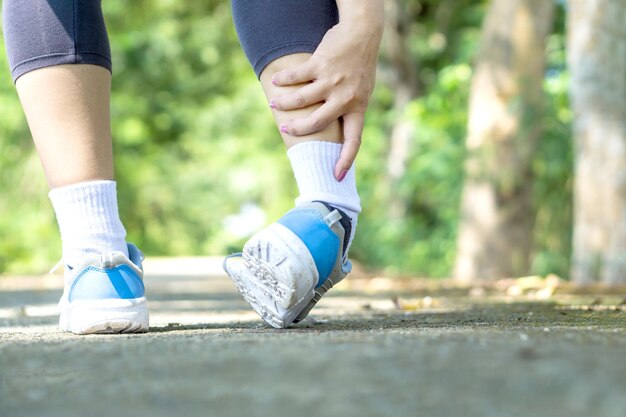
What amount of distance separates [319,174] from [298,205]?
69 millimetres

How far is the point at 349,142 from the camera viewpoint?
1805 millimetres

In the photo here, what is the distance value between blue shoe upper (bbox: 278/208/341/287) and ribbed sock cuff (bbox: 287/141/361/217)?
0.23 feet

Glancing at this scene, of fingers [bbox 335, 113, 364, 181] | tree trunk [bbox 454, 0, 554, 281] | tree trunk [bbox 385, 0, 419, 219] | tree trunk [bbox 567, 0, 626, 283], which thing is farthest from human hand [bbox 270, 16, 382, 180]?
tree trunk [bbox 385, 0, 419, 219]

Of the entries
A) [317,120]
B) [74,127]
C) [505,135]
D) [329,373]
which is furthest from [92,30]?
[505,135]

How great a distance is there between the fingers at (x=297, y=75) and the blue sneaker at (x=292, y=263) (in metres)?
0.23

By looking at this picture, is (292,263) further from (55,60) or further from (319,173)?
(55,60)

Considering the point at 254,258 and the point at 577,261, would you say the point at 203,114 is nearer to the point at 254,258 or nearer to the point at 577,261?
the point at 577,261

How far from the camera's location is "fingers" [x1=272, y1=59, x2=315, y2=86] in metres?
1.78

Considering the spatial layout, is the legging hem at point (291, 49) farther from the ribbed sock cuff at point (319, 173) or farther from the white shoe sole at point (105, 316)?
the white shoe sole at point (105, 316)

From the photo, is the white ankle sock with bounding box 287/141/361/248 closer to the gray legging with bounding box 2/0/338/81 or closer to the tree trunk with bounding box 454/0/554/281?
the gray legging with bounding box 2/0/338/81

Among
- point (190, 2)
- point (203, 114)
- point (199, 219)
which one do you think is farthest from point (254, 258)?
point (199, 219)

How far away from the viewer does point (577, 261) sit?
4711 mm

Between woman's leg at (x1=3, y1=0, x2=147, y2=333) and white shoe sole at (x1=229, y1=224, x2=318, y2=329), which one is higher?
woman's leg at (x1=3, y1=0, x2=147, y2=333)

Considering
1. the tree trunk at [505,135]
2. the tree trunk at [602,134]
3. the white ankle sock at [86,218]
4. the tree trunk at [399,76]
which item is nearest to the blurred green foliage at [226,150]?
the tree trunk at [399,76]
